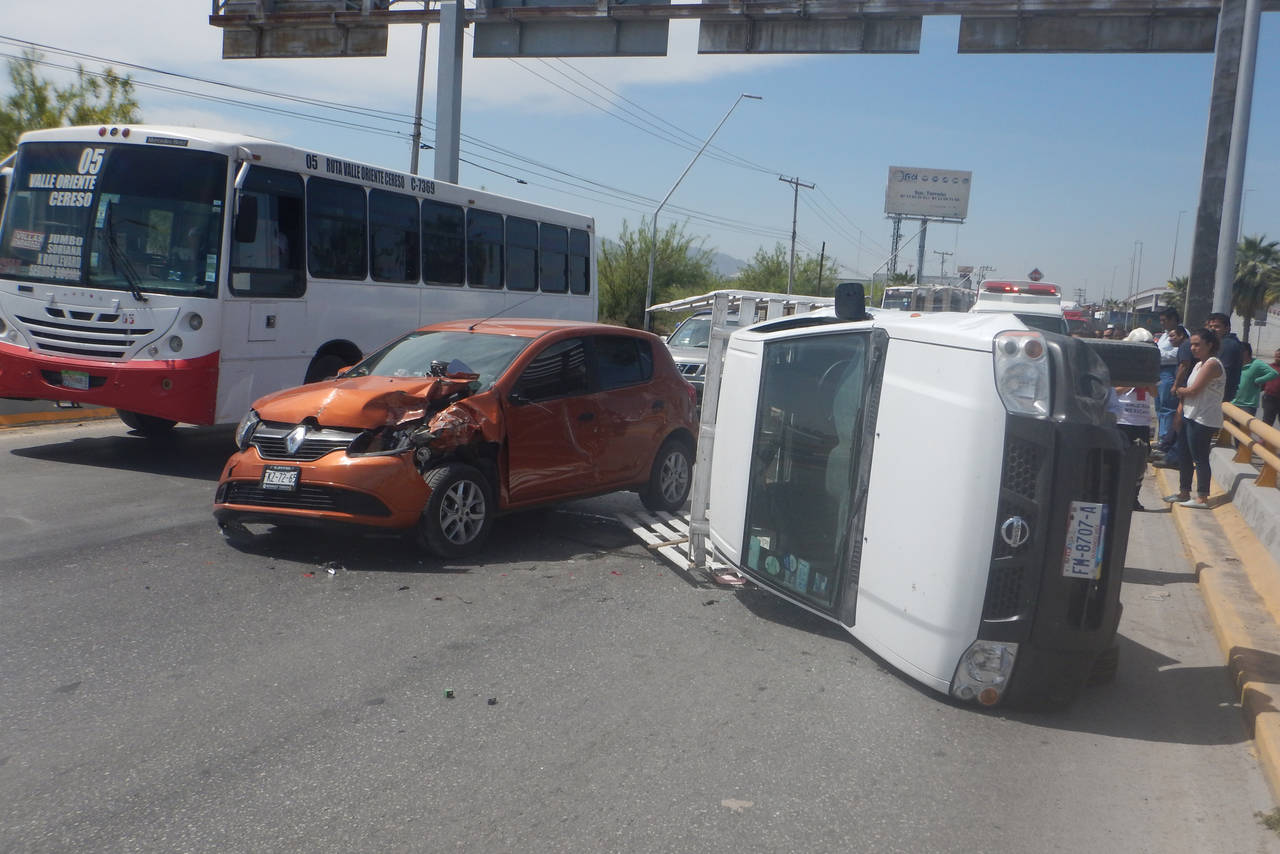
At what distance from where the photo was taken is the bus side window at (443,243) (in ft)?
46.6

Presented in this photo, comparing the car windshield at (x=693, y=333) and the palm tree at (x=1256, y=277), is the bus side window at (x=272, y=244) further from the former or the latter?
the palm tree at (x=1256, y=277)

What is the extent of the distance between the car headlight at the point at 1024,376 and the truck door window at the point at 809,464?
0.82 m

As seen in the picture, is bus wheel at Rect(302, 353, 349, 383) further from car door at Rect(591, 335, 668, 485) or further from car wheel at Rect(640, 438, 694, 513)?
car wheel at Rect(640, 438, 694, 513)

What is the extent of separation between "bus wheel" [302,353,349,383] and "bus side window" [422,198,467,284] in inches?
83.1

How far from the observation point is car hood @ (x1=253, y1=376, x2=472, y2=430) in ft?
23.8

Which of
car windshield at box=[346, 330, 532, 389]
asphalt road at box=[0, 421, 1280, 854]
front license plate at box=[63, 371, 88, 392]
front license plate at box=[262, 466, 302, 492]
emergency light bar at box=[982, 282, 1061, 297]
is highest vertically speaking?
emergency light bar at box=[982, 282, 1061, 297]

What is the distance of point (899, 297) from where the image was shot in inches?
1299

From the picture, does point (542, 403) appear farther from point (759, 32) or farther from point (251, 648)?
point (759, 32)

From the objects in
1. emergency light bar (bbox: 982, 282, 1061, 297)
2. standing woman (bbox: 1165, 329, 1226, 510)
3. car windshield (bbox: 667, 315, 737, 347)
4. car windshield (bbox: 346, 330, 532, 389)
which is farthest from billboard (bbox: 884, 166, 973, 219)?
car windshield (bbox: 346, 330, 532, 389)

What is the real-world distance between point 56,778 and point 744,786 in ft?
8.26

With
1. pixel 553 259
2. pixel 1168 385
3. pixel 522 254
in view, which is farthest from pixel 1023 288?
pixel 522 254

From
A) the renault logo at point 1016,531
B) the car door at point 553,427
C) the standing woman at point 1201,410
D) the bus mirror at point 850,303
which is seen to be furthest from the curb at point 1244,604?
the car door at point 553,427

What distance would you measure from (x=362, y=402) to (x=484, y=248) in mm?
8556

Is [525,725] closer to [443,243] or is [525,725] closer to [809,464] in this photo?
[809,464]
